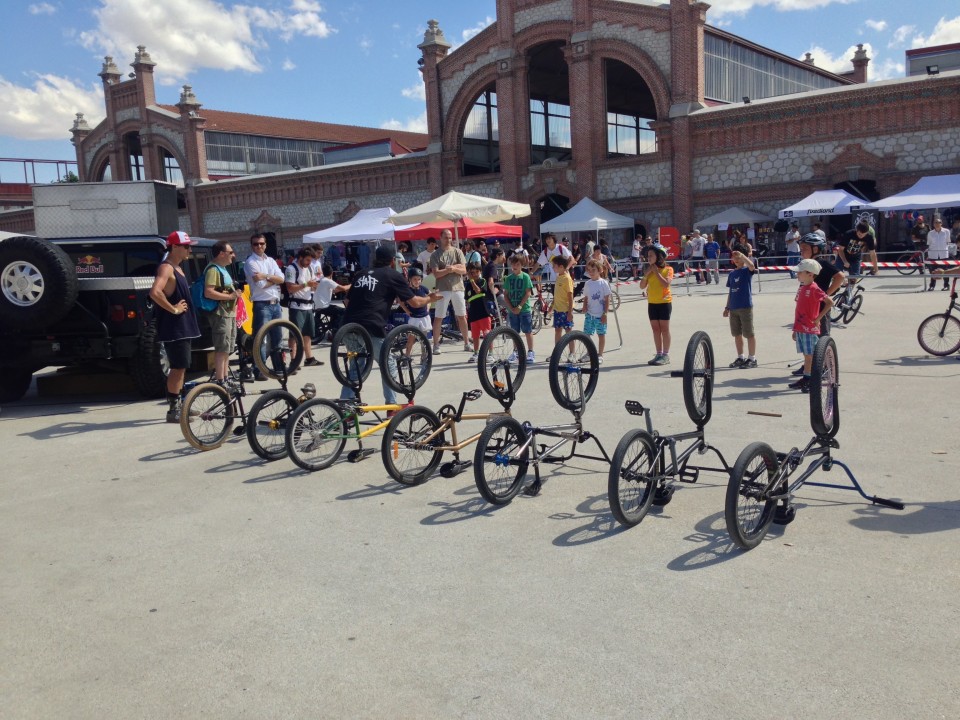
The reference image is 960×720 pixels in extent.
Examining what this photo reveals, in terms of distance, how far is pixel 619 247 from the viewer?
31.3 metres

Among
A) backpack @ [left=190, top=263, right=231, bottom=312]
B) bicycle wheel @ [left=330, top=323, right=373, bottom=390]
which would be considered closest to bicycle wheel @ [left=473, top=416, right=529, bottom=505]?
bicycle wheel @ [left=330, top=323, right=373, bottom=390]

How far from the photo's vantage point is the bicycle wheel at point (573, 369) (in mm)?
6793

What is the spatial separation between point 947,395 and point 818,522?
4342mm

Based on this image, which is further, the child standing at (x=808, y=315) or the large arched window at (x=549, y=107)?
the large arched window at (x=549, y=107)

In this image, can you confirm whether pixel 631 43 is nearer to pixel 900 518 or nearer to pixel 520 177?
pixel 520 177

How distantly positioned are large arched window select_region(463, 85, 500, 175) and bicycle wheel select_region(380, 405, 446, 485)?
30733mm

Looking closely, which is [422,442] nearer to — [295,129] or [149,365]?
[149,365]

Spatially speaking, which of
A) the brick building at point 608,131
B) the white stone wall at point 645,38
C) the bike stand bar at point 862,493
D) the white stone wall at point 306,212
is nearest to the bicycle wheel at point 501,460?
the bike stand bar at point 862,493

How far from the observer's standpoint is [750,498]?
16.0 ft

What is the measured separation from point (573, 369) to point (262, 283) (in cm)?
549

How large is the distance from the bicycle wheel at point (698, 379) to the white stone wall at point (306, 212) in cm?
3078

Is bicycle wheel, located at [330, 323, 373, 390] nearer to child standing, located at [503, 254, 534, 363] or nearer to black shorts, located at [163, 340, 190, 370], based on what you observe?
black shorts, located at [163, 340, 190, 370]

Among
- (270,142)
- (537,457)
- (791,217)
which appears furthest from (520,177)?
(537,457)

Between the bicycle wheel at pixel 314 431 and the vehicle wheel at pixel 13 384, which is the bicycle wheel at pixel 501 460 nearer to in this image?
the bicycle wheel at pixel 314 431
